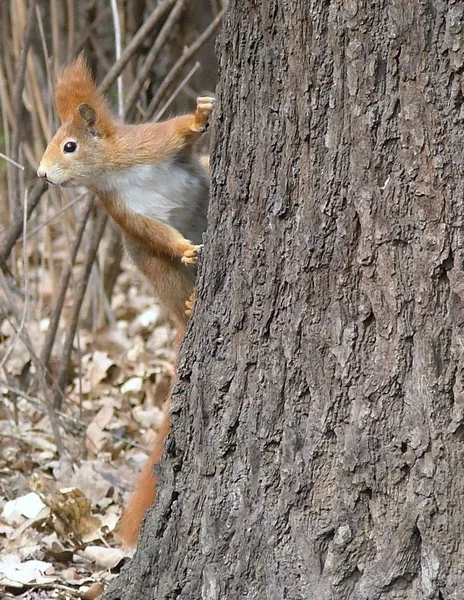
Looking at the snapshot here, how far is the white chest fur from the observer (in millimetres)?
2938

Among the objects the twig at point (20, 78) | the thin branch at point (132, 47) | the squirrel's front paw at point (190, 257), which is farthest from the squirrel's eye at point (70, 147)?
the twig at point (20, 78)

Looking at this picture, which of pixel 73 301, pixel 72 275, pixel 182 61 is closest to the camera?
pixel 182 61

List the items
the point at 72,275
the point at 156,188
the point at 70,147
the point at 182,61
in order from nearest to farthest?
the point at 156,188 < the point at 70,147 < the point at 182,61 < the point at 72,275

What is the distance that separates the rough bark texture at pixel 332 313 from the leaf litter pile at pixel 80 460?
2.93ft

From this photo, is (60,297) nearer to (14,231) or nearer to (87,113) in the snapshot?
(14,231)

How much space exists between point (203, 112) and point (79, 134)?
0.55 m

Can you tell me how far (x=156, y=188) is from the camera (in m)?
2.96

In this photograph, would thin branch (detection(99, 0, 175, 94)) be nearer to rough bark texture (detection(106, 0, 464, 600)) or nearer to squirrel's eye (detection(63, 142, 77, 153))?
squirrel's eye (detection(63, 142, 77, 153))

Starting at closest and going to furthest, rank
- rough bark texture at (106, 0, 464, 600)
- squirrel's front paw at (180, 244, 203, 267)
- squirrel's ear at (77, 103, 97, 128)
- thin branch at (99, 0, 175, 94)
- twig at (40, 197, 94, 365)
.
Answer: rough bark texture at (106, 0, 464, 600) < squirrel's front paw at (180, 244, 203, 267) < squirrel's ear at (77, 103, 97, 128) < thin branch at (99, 0, 175, 94) < twig at (40, 197, 94, 365)

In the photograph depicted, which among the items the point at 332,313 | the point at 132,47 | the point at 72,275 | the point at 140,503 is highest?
the point at 132,47

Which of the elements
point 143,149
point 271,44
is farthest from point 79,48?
point 271,44

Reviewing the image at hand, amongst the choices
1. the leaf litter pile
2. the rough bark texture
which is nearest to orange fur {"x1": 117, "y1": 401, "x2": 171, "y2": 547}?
the leaf litter pile

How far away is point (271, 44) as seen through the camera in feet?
6.09

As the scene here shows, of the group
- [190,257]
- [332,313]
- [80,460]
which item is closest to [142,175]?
[190,257]
